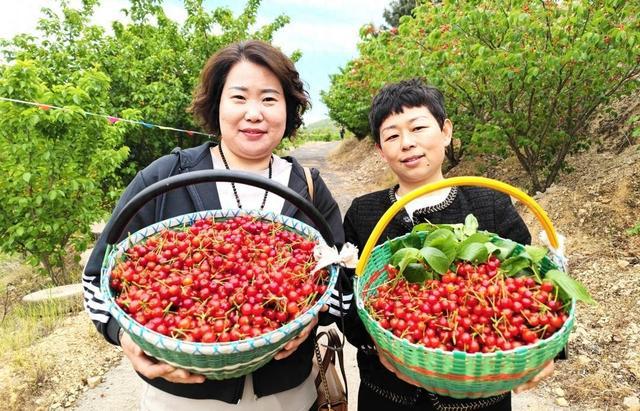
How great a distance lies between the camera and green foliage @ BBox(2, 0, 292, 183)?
789cm

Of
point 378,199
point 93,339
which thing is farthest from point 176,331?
point 93,339

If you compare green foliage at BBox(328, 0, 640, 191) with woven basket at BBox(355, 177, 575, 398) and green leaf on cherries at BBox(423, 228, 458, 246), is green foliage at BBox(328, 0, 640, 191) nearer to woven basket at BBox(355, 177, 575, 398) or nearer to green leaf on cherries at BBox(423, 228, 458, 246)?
green leaf on cherries at BBox(423, 228, 458, 246)

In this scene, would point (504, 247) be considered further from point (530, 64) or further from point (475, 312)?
point (530, 64)

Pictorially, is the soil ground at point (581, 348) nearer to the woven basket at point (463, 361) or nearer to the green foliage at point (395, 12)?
the woven basket at point (463, 361)

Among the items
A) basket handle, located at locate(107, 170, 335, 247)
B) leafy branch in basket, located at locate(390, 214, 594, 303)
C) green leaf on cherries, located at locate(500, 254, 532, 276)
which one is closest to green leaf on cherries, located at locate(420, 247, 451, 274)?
leafy branch in basket, located at locate(390, 214, 594, 303)

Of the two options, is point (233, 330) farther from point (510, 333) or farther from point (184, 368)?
point (510, 333)

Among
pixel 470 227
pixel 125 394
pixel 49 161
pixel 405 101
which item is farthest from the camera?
pixel 49 161

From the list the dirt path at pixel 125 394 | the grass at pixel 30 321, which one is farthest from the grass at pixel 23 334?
the dirt path at pixel 125 394

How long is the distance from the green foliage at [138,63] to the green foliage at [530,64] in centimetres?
416

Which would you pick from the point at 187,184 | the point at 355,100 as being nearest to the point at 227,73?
the point at 187,184

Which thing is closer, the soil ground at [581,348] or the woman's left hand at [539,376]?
the woman's left hand at [539,376]

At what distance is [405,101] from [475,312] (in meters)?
1.00

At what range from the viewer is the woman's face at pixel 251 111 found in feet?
5.64

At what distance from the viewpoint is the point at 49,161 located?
4.96 m
